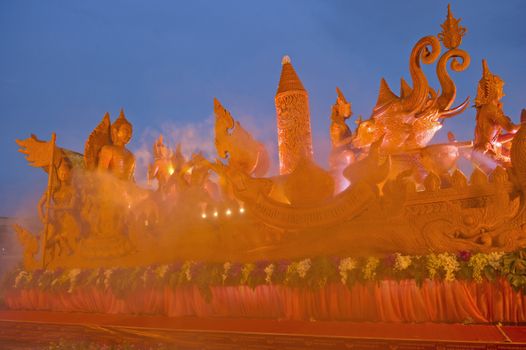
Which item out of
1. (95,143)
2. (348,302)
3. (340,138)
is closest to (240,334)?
(348,302)

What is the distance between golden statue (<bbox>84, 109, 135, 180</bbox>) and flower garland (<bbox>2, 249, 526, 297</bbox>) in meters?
1.93

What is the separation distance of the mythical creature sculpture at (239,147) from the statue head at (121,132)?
199 centimetres

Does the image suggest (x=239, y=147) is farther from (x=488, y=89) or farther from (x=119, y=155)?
(x=488, y=89)

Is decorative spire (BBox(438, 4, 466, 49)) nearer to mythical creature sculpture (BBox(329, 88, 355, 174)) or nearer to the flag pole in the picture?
mythical creature sculpture (BBox(329, 88, 355, 174))

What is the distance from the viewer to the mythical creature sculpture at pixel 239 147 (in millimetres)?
6695

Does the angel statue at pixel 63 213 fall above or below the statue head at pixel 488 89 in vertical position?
below

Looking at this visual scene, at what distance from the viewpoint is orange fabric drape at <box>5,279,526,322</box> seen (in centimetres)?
397

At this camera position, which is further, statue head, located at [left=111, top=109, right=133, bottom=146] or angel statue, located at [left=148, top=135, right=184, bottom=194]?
angel statue, located at [left=148, top=135, right=184, bottom=194]

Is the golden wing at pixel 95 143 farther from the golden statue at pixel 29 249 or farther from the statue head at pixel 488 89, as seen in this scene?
the statue head at pixel 488 89

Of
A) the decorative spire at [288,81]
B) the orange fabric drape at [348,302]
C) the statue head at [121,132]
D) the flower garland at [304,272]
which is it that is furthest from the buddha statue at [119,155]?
the decorative spire at [288,81]

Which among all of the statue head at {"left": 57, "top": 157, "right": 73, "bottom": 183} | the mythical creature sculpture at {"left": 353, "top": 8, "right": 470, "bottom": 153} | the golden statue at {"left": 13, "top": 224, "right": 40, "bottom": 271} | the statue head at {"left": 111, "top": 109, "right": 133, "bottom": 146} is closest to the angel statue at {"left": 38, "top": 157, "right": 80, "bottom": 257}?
the statue head at {"left": 57, "top": 157, "right": 73, "bottom": 183}

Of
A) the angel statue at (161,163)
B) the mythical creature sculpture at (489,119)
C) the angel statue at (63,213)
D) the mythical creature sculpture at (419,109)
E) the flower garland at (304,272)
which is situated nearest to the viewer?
the flower garland at (304,272)

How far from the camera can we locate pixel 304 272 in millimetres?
4793

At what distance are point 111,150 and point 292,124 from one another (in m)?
3.87
